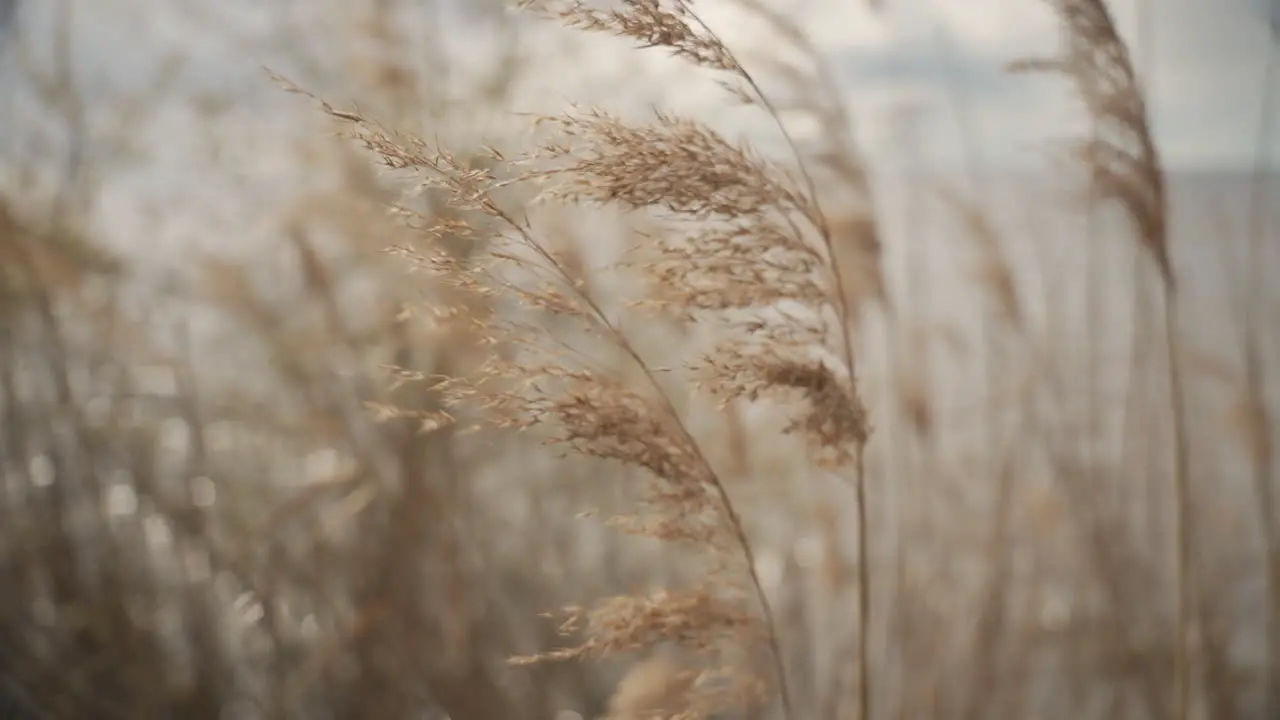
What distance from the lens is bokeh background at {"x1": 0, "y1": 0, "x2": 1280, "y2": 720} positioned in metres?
1.64

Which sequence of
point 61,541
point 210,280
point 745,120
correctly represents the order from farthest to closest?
point 61,541 → point 210,280 → point 745,120

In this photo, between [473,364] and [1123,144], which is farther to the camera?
[473,364]

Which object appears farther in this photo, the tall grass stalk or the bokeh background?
the bokeh background

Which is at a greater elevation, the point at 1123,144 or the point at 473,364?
the point at 1123,144

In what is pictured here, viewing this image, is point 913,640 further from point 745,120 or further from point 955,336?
point 745,120

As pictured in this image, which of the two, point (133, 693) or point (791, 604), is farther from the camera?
point (791, 604)

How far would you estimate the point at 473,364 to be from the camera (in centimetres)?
156

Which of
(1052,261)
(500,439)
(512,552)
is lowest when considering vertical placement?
(512,552)

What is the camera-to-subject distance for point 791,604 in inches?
74.3

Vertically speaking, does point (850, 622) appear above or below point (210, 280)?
below

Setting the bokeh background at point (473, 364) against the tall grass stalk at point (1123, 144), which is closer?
the tall grass stalk at point (1123, 144)

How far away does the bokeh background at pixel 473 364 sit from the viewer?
1642mm

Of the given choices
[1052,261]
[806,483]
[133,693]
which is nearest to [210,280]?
[133,693]

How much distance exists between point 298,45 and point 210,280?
1.29ft
